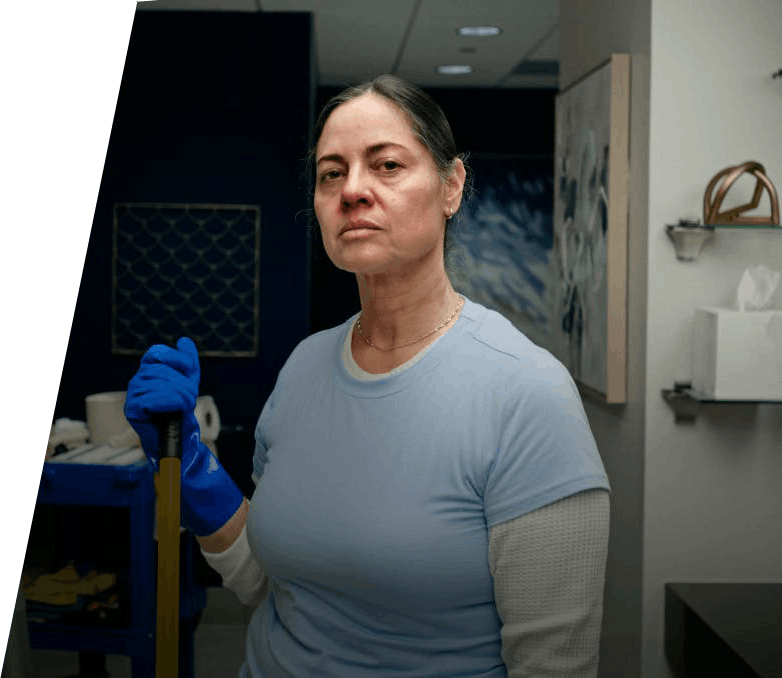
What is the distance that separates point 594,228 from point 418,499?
4.89 feet

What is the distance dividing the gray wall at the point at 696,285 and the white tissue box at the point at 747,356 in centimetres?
14

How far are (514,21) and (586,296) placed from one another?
1.78 meters

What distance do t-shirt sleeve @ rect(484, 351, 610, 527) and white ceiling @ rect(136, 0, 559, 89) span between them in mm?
2801

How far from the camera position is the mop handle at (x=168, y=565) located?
0.99 metres

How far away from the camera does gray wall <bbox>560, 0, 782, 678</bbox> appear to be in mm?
1830

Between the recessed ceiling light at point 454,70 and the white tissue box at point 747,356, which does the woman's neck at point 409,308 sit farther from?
the recessed ceiling light at point 454,70

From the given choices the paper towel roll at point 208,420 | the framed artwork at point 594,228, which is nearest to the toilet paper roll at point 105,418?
the paper towel roll at point 208,420

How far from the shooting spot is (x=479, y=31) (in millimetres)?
3777

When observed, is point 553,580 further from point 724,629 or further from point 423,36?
point 423,36

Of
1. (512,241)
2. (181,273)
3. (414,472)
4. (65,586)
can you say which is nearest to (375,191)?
(414,472)

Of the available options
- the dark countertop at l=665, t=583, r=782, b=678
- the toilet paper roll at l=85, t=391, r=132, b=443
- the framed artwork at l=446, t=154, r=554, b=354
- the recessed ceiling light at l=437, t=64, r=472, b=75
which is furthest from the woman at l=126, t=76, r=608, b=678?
the framed artwork at l=446, t=154, r=554, b=354

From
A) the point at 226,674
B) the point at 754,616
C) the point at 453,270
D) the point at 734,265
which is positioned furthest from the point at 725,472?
the point at 226,674

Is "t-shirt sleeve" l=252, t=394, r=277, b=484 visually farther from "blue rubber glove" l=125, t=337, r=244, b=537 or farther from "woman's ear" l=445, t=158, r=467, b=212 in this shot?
"woman's ear" l=445, t=158, r=467, b=212

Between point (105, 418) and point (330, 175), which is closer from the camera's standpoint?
point (330, 175)
